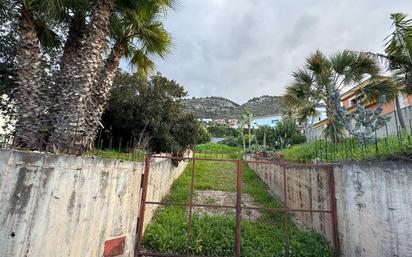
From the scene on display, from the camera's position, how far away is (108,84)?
20.6 ft

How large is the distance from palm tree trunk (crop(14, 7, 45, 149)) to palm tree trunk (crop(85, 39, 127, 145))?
101 centimetres

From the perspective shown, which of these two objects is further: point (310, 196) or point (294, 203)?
point (294, 203)

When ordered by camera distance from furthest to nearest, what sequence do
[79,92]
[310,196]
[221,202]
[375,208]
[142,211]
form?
[221,202] < [310,196] < [142,211] < [79,92] < [375,208]

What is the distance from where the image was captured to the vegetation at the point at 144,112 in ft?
30.3

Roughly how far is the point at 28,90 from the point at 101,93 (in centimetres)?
158

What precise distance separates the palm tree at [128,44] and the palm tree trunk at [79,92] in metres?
0.65

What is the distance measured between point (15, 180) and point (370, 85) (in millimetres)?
10903

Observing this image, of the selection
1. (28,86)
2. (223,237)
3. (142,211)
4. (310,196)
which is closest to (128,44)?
(28,86)

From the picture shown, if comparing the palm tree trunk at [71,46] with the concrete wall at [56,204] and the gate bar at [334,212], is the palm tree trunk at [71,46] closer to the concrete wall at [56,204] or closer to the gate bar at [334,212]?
the concrete wall at [56,204]

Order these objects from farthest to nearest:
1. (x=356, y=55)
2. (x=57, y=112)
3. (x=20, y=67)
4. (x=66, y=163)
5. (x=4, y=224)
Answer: (x=356, y=55) < (x=57, y=112) < (x=20, y=67) < (x=66, y=163) < (x=4, y=224)

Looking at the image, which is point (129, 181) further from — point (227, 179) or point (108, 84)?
point (227, 179)

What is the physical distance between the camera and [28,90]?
467 centimetres

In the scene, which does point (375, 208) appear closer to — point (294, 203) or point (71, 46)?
point (294, 203)

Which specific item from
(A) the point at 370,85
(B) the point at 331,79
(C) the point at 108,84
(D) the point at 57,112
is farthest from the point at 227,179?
(D) the point at 57,112
